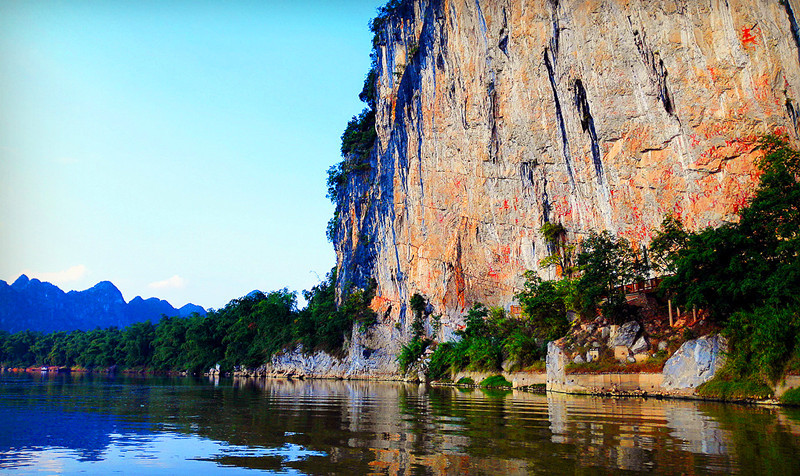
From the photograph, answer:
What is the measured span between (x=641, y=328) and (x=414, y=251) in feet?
83.5

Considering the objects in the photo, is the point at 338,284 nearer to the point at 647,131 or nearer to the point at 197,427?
the point at 647,131

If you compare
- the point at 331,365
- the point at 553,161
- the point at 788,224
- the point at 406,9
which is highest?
the point at 406,9

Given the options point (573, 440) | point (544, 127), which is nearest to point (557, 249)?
point (544, 127)

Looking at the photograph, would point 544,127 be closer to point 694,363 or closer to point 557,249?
point 557,249

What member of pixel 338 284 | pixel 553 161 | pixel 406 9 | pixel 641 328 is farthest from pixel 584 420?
pixel 338 284

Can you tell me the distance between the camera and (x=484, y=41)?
1396 inches

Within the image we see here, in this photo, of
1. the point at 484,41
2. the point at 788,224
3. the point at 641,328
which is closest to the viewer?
the point at 788,224

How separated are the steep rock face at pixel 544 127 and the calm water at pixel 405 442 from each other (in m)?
13.0

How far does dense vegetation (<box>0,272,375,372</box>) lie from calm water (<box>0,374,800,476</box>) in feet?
128

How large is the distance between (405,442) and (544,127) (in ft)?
87.7

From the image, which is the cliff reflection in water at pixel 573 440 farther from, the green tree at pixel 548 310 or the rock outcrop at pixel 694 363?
the green tree at pixel 548 310

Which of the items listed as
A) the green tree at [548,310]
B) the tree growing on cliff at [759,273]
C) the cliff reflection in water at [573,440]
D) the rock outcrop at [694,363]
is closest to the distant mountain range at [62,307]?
the green tree at [548,310]

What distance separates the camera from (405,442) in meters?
8.22

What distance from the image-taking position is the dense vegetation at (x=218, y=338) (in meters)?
55.8
